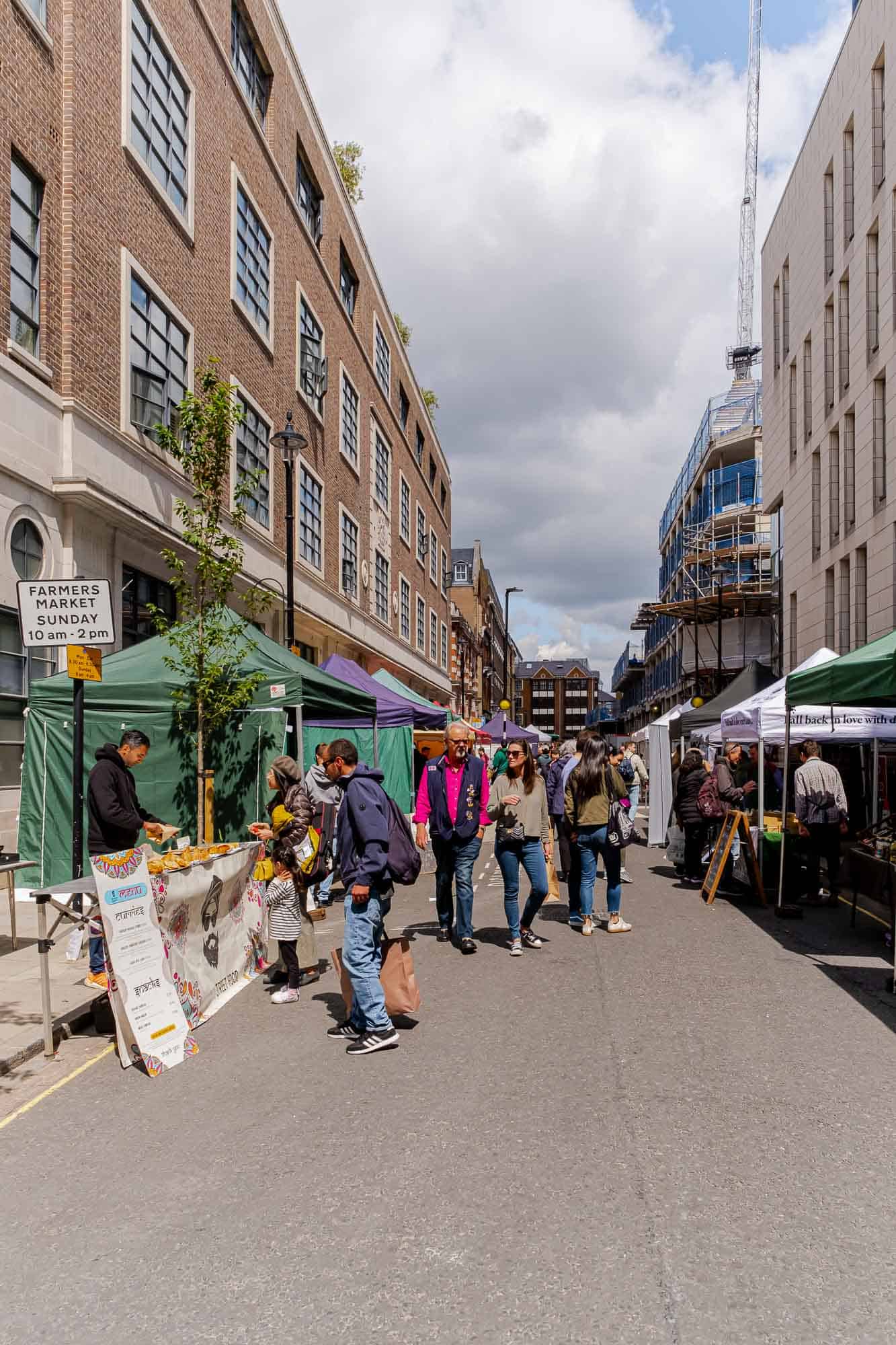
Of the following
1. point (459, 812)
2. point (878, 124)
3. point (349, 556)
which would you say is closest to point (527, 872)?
point (459, 812)

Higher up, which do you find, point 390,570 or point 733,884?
point 390,570

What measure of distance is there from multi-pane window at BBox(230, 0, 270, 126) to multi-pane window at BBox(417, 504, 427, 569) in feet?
78.0

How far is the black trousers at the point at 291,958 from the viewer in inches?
283

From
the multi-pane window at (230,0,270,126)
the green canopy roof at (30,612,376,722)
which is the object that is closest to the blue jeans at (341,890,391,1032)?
the green canopy roof at (30,612,376,722)

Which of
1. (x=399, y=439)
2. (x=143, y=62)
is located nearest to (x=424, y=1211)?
(x=143, y=62)

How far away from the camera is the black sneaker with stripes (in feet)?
19.1

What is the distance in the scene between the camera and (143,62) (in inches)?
614

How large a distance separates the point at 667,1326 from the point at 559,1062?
101 inches

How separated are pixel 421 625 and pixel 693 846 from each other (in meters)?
33.1

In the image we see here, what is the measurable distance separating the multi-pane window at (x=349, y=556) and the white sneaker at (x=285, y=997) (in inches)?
895

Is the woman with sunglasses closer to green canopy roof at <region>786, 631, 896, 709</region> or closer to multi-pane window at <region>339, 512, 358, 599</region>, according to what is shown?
green canopy roof at <region>786, 631, 896, 709</region>

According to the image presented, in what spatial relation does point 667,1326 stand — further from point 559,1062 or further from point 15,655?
point 15,655

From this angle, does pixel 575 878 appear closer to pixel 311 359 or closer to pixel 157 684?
pixel 157 684

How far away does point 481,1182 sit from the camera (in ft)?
13.1
